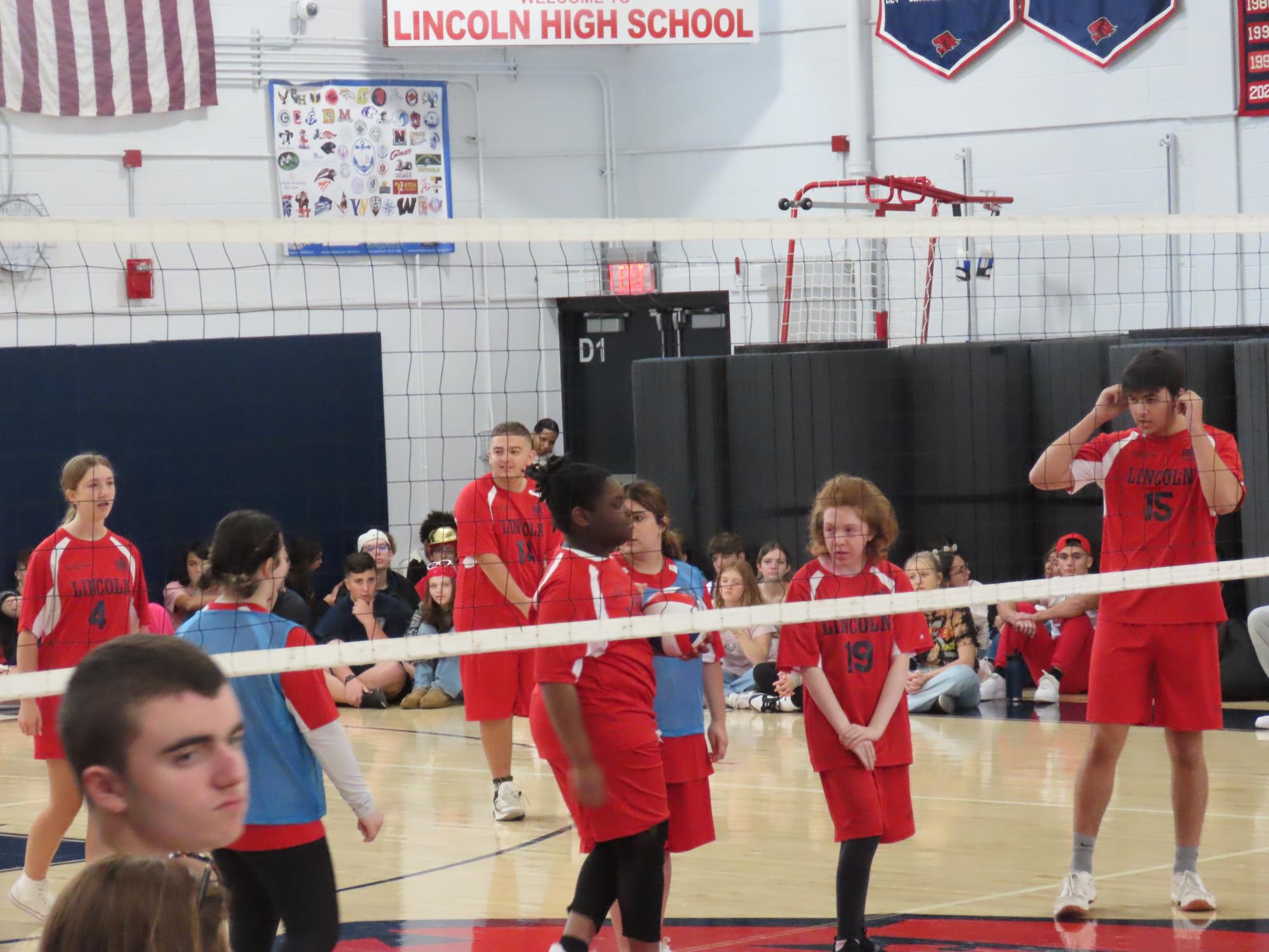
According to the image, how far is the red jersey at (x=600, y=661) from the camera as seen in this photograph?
3.56m

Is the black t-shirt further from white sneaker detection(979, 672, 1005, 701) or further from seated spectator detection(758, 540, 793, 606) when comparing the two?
white sneaker detection(979, 672, 1005, 701)

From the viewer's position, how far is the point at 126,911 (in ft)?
4.50

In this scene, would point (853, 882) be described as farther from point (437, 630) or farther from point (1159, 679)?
point (437, 630)

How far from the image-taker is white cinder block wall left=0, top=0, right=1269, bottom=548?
11281 mm

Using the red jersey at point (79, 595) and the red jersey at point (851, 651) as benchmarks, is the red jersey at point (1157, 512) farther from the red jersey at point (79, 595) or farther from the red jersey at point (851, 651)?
the red jersey at point (79, 595)

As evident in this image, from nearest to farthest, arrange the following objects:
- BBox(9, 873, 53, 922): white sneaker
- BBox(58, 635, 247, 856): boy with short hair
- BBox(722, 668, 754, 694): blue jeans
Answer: BBox(58, 635, 247, 856): boy with short hair → BBox(9, 873, 53, 922): white sneaker → BBox(722, 668, 754, 694): blue jeans

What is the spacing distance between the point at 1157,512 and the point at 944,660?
13.7 ft

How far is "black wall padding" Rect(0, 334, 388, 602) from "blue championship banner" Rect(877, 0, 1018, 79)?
14.6 ft

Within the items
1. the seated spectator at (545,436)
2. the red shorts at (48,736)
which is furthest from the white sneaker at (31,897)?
the seated spectator at (545,436)

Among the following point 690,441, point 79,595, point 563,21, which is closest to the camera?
point 79,595

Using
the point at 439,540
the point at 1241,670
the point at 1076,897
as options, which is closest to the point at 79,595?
the point at 1076,897

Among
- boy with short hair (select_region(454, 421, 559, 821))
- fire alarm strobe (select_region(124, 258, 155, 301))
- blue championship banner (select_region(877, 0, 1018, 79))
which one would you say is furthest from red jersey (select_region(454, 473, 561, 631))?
blue championship banner (select_region(877, 0, 1018, 79))

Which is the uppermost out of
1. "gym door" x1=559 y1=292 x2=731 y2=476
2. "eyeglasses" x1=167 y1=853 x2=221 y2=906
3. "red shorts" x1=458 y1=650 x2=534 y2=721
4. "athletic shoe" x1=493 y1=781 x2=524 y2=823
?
"gym door" x1=559 y1=292 x2=731 y2=476

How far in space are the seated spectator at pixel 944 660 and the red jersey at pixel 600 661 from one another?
4.66m
